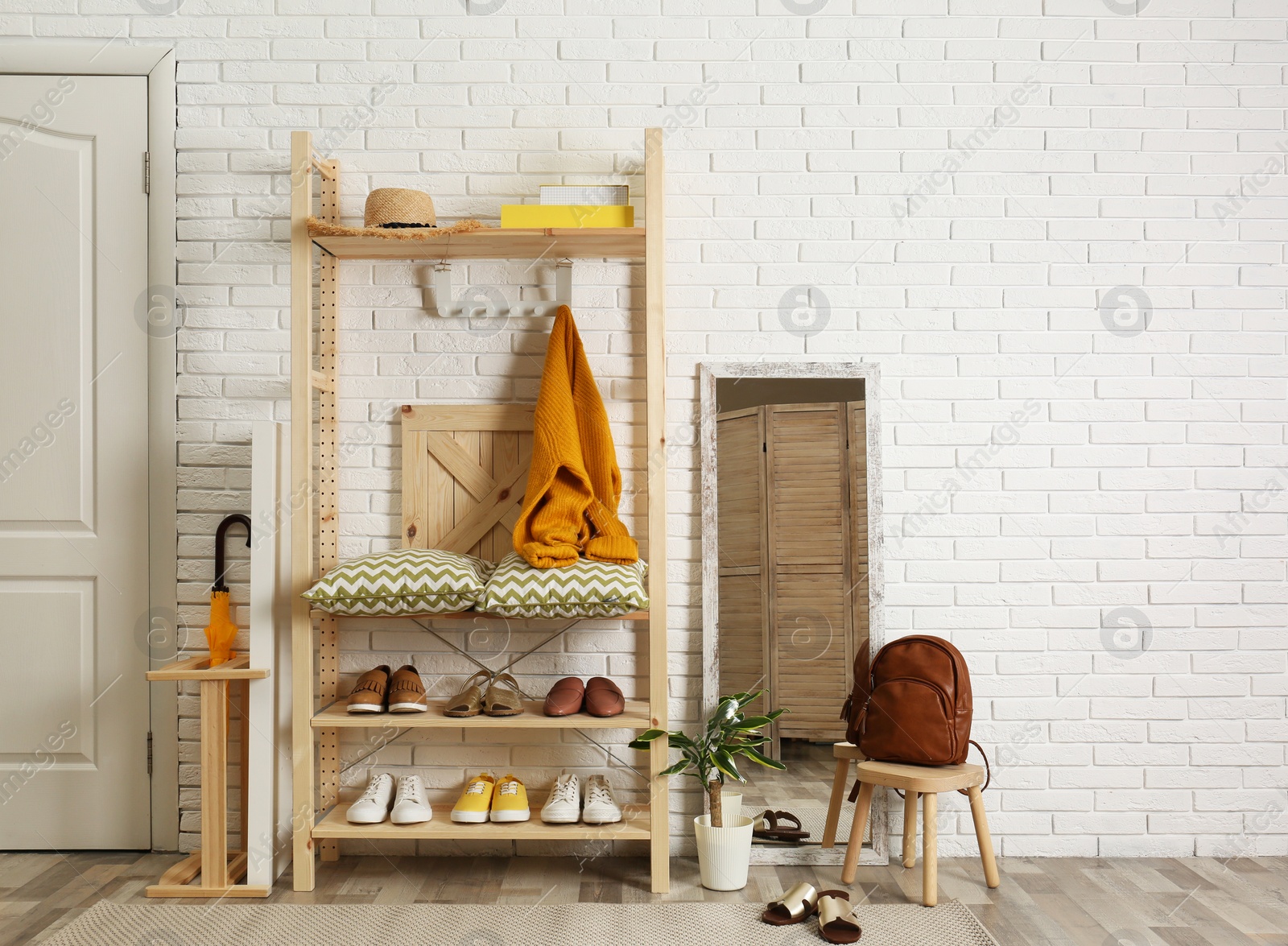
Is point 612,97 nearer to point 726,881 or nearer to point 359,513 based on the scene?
point 359,513

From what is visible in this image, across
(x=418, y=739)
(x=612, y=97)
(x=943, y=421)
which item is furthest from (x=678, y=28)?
(x=418, y=739)

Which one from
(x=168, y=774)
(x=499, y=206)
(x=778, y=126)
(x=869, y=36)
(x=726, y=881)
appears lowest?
(x=726, y=881)

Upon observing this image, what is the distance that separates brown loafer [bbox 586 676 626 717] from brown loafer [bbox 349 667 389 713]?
1.68 feet

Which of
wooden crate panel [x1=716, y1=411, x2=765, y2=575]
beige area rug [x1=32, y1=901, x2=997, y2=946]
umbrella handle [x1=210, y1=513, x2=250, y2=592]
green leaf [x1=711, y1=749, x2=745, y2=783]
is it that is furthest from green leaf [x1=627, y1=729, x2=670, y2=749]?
umbrella handle [x1=210, y1=513, x2=250, y2=592]

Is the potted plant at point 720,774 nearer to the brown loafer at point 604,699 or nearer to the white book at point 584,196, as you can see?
the brown loafer at point 604,699

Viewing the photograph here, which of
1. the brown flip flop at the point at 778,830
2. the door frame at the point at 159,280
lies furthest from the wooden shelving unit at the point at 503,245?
the brown flip flop at the point at 778,830

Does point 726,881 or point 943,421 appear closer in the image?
point 726,881

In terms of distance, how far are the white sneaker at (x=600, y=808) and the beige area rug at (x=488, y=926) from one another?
0.19 metres

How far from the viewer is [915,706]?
208 centimetres

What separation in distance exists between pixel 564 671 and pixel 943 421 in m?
1.25

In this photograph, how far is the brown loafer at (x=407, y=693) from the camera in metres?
2.09

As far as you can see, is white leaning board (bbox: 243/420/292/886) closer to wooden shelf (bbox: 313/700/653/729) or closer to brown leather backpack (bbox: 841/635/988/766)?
wooden shelf (bbox: 313/700/653/729)

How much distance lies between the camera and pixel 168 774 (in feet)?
7.68

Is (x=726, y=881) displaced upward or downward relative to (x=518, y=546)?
downward
